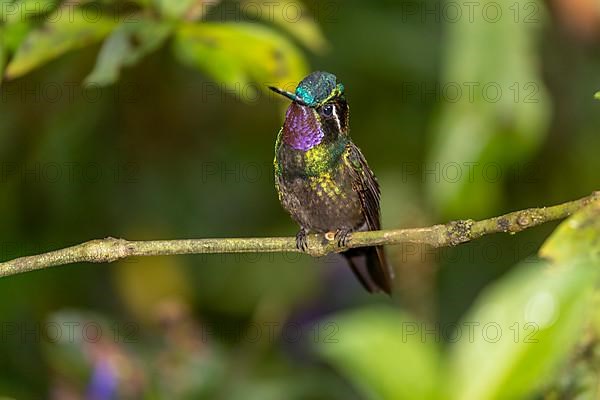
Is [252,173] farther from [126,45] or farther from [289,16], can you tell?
[126,45]

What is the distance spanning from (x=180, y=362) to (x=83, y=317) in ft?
1.11

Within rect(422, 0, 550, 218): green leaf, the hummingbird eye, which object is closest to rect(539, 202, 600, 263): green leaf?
rect(422, 0, 550, 218): green leaf

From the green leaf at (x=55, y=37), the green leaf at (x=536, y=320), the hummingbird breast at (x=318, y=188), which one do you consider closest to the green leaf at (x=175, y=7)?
the green leaf at (x=55, y=37)

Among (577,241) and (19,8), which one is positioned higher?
(19,8)

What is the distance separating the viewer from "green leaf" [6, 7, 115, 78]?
7.72ft

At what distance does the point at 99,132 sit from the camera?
4.27 metres

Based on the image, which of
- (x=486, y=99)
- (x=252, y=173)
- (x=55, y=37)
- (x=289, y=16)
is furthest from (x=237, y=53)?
(x=252, y=173)

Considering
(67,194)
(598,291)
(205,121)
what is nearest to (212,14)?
(205,121)

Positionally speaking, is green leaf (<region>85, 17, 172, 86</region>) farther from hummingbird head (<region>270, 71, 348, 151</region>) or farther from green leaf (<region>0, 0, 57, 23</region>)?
hummingbird head (<region>270, 71, 348, 151</region>)

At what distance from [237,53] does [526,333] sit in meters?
1.21

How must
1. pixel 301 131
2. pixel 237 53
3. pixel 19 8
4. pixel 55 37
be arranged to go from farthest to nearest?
1. pixel 301 131
2. pixel 237 53
3. pixel 55 37
4. pixel 19 8

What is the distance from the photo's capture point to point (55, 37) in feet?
7.81

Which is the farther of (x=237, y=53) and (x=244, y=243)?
(x=237, y=53)

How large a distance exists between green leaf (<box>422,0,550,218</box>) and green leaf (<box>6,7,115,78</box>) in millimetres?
936
